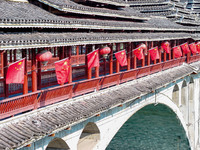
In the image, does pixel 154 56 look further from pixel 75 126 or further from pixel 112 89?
pixel 75 126

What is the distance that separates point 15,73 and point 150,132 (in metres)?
26.5

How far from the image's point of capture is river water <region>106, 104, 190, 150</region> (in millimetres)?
36562

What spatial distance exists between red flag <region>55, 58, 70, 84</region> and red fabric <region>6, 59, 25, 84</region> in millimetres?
2314

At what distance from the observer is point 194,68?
33469mm

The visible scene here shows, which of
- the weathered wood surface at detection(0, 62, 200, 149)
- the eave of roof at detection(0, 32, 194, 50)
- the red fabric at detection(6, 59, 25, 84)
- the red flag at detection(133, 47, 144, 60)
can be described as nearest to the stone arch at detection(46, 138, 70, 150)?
the weathered wood surface at detection(0, 62, 200, 149)

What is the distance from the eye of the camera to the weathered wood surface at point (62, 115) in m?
12.2

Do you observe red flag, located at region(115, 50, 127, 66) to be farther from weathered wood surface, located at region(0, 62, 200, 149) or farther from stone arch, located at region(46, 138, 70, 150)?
stone arch, located at region(46, 138, 70, 150)

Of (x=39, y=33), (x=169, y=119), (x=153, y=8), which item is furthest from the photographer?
(x=153, y=8)

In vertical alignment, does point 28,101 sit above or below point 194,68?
above

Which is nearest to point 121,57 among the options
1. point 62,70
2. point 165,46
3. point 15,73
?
point 62,70

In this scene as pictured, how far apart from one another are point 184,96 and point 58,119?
75.6 feet

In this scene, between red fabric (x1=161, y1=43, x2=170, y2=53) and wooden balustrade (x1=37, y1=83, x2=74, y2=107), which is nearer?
wooden balustrade (x1=37, y1=83, x2=74, y2=107)

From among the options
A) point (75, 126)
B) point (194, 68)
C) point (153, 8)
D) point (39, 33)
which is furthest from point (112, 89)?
point (153, 8)

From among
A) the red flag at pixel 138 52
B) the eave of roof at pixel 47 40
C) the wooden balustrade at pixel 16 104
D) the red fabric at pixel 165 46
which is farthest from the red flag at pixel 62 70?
the red fabric at pixel 165 46
